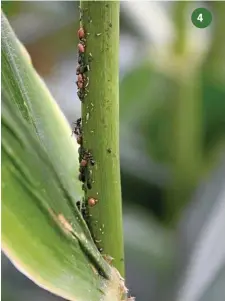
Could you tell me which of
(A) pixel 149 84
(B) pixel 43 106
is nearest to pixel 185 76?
(A) pixel 149 84

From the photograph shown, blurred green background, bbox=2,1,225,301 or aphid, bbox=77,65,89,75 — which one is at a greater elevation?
blurred green background, bbox=2,1,225,301

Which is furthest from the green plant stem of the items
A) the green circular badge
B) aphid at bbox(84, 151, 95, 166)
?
the green circular badge

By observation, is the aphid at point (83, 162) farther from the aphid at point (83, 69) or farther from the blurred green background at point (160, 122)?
the blurred green background at point (160, 122)

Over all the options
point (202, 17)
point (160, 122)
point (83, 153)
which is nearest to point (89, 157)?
point (83, 153)

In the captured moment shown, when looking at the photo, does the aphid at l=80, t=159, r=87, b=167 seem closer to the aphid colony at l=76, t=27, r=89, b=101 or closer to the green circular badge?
the aphid colony at l=76, t=27, r=89, b=101

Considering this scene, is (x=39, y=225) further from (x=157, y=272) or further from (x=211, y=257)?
(x=157, y=272)

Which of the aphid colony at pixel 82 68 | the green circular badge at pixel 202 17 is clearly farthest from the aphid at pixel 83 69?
the green circular badge at pixel 202 17
